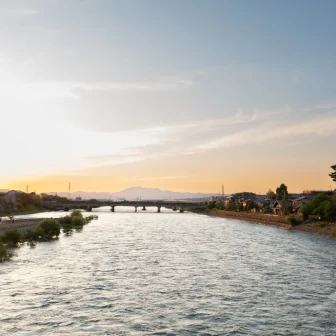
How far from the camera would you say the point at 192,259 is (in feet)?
171

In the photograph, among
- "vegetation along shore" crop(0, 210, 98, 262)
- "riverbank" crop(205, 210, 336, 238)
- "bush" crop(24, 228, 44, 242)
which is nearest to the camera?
"vegetation along shore" crop(0, 210, 98, 262)

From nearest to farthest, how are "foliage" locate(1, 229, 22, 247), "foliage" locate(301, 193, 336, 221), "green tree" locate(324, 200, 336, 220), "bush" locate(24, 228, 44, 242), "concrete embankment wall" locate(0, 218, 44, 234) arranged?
"foliage" locate(1, 229, 22, 247) → "bush" locate(24, 228, 44, 242) → "concrete embankment wall" locate(0, 218, 44, 234) → "green tree" locate(324, 200, 336, 220) → "foliage" locate(301, 193, 336, 221)

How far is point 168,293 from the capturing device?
3328cm

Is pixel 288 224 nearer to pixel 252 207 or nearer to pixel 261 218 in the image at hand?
pixel 261 218

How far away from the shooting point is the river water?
82.8 feet

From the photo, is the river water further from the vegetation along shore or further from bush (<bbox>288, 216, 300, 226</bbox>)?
bush (<bbox>288, 216, 300, 226</bbox>)

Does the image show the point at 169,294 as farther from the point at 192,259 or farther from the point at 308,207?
the point at 308,207

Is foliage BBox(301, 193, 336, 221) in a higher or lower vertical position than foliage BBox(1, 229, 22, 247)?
higher

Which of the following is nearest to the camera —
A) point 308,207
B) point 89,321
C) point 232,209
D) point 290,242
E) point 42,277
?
point 89,321

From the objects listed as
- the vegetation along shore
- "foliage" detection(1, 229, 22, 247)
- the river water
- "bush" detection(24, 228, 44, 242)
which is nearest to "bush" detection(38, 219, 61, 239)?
the vegetation along shore

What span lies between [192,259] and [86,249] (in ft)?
60.0

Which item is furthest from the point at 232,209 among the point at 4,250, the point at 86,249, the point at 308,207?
the point at 4,250

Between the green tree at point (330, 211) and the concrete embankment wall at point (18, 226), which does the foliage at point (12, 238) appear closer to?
the concrete embankment wall at point (18, 226)

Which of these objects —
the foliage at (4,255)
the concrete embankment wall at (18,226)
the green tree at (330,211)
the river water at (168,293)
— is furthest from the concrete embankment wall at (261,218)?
the foliage at (4,255)
